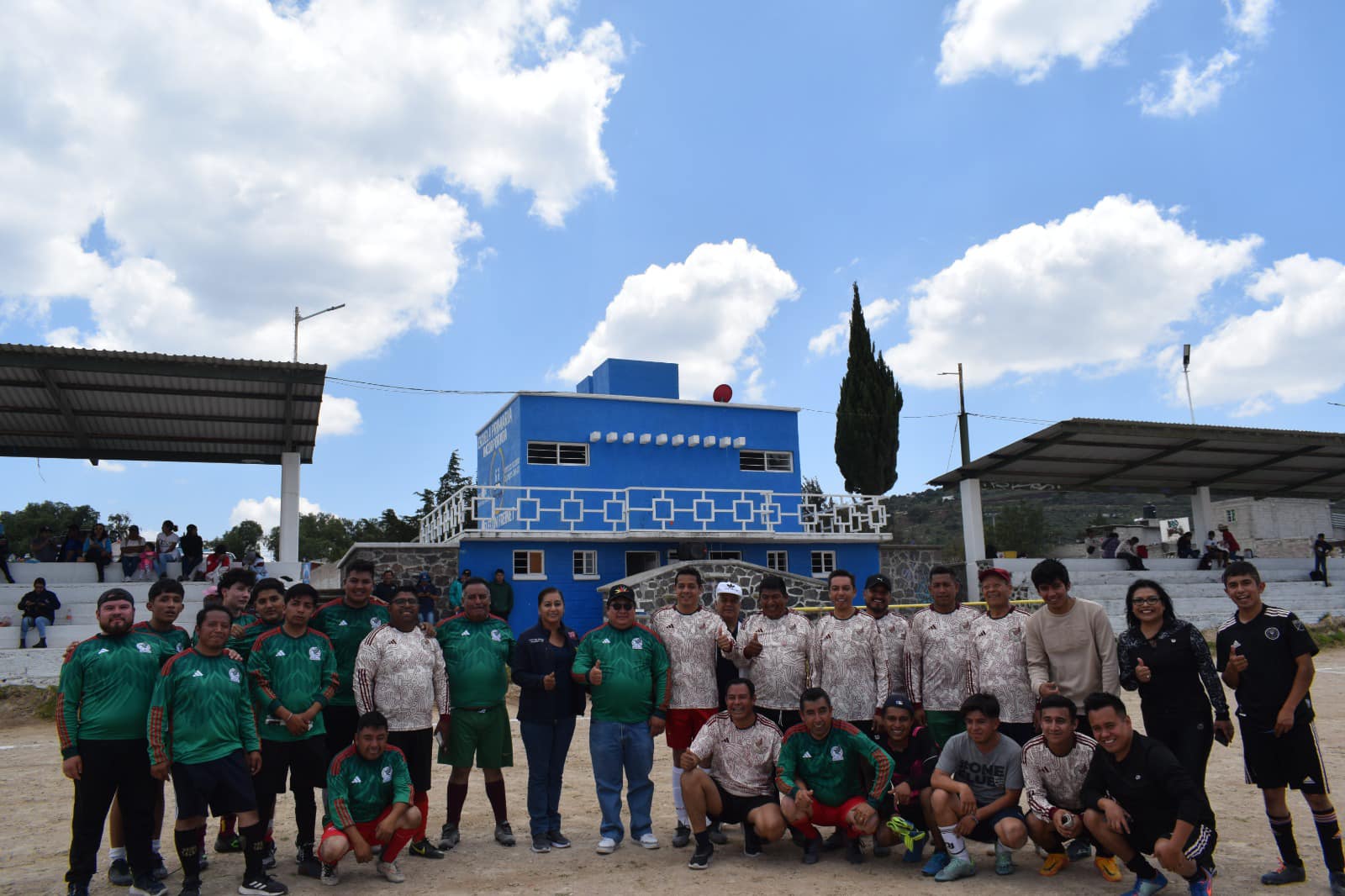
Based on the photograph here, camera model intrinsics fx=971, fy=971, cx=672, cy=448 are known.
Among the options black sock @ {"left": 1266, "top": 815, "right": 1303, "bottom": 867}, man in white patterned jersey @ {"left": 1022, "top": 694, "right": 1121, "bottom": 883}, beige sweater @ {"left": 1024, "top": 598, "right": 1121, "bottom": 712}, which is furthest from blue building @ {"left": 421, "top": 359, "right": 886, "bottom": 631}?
black sock @ {"left": 1266, "top": 815, "right": 1303, "bottom": 867}

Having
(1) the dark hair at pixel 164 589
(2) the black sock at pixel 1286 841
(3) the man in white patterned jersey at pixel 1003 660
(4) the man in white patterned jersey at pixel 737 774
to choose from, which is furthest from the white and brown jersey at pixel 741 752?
(1) the dark hair at pixel 164 589

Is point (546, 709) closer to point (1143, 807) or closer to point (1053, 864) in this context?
point (1053, 864)

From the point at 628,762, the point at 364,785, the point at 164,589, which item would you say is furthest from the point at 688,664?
the point at 164,589

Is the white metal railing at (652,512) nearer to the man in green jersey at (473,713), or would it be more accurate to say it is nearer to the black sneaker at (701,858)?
the man in green jersey at (473,713)

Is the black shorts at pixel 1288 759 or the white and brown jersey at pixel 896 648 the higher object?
the white and brown jersey at pixel 896 648

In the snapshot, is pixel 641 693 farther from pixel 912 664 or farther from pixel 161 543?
pixel 161 543

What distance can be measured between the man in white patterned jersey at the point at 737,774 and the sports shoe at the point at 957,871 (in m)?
1.01

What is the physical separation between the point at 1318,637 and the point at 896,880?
684 inches

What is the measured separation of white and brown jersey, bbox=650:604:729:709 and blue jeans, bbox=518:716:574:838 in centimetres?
77

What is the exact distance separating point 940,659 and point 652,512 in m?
14.5

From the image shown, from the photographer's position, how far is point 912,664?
257 inches

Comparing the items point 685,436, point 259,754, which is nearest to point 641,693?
point 259,754

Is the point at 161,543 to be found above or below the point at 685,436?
below

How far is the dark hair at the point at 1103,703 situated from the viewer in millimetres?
5121
